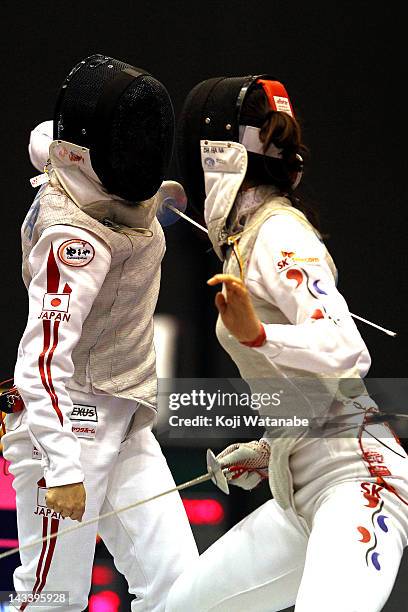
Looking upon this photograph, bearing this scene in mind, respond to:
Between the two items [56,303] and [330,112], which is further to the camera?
[330,112]

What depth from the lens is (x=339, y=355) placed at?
1898mm

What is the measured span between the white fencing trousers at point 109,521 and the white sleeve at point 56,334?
205 millimetres

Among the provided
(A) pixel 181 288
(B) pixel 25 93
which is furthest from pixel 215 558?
(B) pixel 25 93

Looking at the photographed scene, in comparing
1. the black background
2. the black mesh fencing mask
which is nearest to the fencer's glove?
the black mesh fencing mask

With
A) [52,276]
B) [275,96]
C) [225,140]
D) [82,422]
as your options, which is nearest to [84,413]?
[82,422]

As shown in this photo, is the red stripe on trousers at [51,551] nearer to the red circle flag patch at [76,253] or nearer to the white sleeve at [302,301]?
the red circle flag patch at [76,253]

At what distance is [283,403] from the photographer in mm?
2051

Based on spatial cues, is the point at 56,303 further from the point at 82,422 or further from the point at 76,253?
the point at 82,422

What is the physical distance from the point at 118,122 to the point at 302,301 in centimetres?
63

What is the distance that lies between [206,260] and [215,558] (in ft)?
4.68

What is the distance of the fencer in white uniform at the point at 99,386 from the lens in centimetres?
226

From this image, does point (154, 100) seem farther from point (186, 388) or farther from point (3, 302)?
point (3, 302)

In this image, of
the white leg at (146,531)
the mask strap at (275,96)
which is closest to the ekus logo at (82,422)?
the white leg at (146,531)

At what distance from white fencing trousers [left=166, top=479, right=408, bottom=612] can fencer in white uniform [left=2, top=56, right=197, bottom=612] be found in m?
0.18
